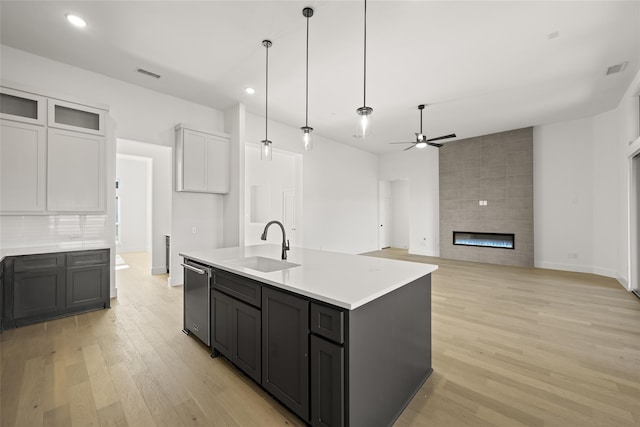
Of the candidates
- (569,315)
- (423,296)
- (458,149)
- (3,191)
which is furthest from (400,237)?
(3,191)

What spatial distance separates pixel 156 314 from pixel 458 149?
7.55 m

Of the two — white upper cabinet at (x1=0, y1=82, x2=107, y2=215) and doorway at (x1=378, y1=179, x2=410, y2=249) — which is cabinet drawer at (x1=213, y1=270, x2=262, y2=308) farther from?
doorway at (x1=378, y1=179, x2=410, y2=249)

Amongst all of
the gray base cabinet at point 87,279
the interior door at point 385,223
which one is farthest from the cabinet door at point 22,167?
the interior door at point 385,223

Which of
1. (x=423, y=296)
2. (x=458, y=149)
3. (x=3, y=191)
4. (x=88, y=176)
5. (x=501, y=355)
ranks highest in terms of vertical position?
(x=458, y=149)

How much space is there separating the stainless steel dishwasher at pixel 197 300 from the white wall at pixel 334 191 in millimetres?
3461

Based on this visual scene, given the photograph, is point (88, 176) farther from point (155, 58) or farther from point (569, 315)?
point (569, 315)

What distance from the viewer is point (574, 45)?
3.15 m

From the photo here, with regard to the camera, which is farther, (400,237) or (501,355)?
(400,237)

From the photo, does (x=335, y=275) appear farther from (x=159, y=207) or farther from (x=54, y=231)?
(x=159, y=207)

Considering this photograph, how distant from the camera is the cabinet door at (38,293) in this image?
9.87ft

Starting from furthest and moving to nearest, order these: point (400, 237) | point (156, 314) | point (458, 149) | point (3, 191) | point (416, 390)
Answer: point (400, 237)
point (458, 149)
point (156, 314)
point (3, 191)
point (416, 390)

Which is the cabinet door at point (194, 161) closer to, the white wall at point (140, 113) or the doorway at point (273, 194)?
the white wall at point (140, 113)

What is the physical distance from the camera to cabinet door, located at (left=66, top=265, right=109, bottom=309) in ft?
11.0

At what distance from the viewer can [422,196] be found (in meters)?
8.18
